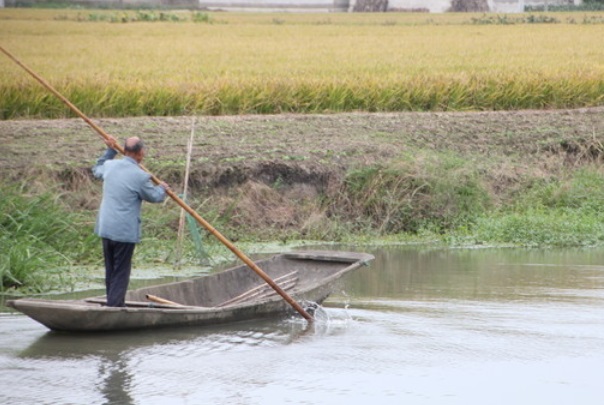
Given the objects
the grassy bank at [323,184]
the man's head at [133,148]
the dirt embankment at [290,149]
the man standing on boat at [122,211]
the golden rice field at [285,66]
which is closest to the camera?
the man standing on boat at [122,211]

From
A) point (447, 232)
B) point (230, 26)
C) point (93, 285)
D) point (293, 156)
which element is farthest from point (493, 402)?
point (230, 26)

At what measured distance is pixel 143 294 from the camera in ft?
34.0

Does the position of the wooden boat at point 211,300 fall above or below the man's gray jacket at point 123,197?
below

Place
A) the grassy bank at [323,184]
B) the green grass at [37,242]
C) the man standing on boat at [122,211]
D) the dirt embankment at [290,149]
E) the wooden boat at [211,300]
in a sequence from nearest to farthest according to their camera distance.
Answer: the wooden boat at [211,300] < the man standing on boat at [122,211] < the green grass at [37,242] < the grassy bank at [323,184] < the dirt embankment at [290,149]

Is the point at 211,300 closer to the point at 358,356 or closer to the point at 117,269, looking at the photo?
the point at 117,269

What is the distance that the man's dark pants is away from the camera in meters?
9.75

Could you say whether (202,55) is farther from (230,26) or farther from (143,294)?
(143,294)

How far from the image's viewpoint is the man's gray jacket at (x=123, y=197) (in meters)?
9.74

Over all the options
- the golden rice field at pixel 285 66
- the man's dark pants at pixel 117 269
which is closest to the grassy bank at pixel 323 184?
the golden rice field at pixel 285 66

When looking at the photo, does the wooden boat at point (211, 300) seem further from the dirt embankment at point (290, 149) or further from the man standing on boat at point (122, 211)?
the dirt embankment at point (290, 149)

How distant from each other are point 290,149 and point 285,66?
8500 millimetres

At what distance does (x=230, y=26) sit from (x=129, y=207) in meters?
29.4

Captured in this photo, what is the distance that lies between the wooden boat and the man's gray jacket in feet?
1.83

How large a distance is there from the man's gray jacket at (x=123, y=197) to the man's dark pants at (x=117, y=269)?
0.34 ft
